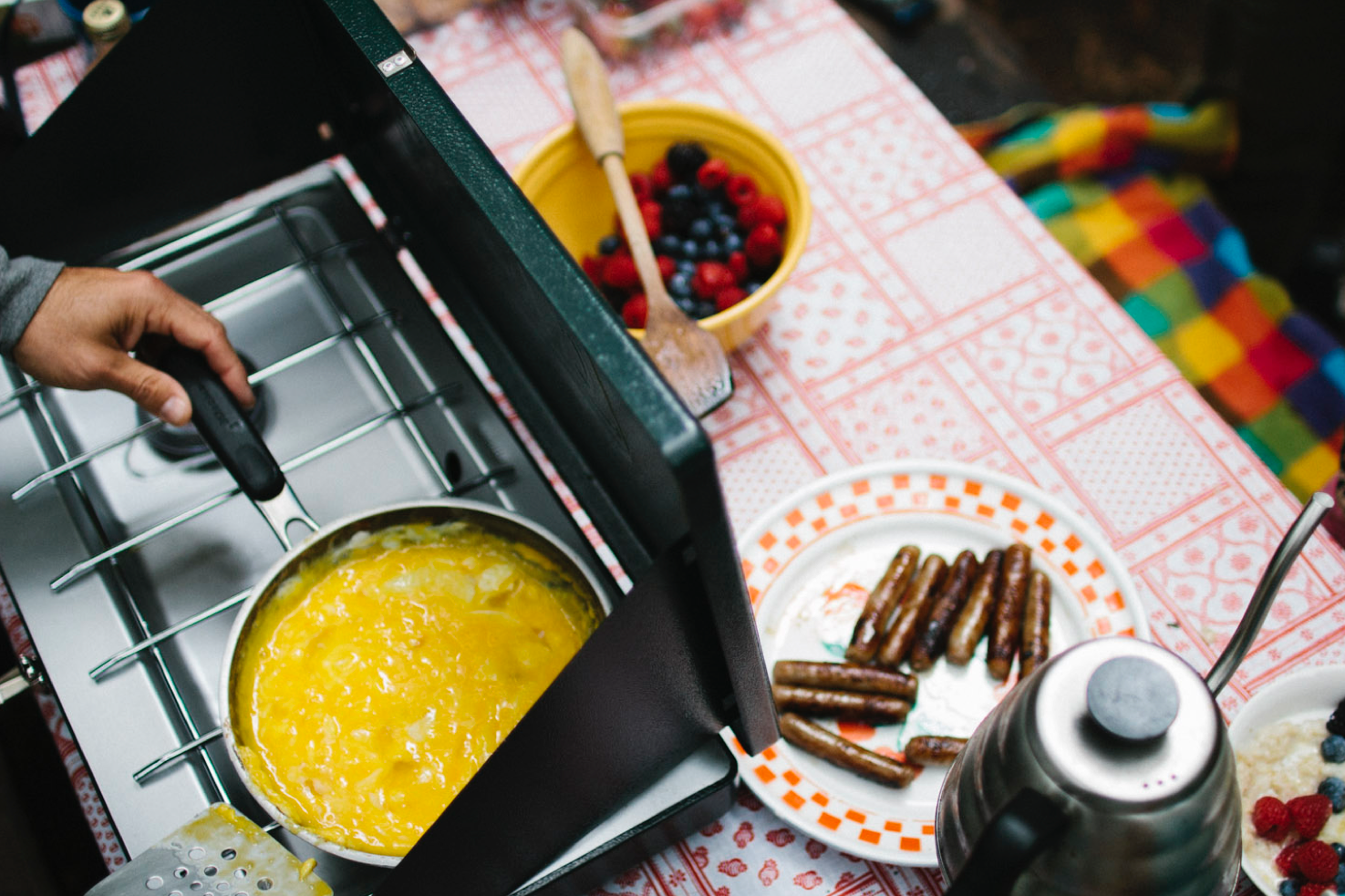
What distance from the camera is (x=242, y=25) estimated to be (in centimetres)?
97

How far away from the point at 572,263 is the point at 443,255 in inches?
16.8

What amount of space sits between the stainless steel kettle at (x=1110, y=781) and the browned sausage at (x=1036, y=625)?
356mm

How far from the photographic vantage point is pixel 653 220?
4.26 feet

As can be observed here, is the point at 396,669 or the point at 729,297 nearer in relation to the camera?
the point at 396,669

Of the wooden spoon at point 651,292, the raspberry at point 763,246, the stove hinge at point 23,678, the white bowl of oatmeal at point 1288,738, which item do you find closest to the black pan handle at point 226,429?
the stove hinge at point 23,678

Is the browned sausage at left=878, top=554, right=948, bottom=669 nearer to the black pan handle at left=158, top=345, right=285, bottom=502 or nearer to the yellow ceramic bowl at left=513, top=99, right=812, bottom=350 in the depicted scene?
the yellow ceramic bowl at left=513, top=99, right=812, bottom=350

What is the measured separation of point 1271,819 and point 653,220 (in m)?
0.93

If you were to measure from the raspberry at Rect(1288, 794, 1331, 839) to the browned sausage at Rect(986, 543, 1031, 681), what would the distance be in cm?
28

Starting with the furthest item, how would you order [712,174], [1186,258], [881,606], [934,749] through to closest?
[1186,258] < [712,174] < [881,606] < [934,749]

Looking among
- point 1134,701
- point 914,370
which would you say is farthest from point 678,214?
point 1134,701

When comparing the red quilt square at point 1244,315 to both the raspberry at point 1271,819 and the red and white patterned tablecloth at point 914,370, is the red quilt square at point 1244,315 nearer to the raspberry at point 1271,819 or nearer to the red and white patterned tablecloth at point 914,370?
the red and white patterned tablecloth at point 914,370

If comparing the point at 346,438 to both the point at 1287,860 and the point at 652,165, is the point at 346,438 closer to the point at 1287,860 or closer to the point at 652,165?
the point at 652,165

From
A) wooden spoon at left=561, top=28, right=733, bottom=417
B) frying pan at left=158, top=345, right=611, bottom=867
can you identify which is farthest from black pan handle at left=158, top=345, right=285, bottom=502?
wooden spoon at left=561, top=28, right=733, bottom=417

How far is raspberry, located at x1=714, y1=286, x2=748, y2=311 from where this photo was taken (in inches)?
47.6
